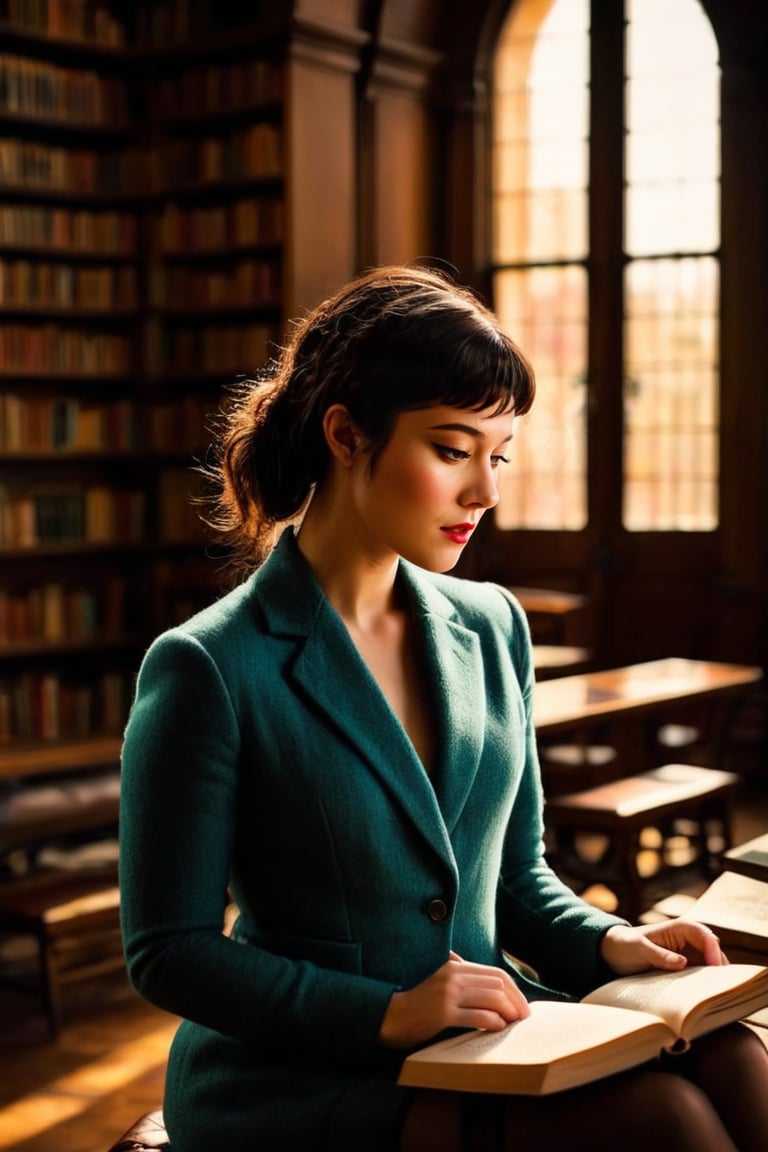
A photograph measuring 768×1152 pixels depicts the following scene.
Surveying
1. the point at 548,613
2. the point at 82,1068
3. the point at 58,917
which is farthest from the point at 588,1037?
the point at 548,613

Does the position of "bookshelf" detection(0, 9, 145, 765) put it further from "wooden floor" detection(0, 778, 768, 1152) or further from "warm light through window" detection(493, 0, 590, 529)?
"wooden floor" detection(0, 778, 768, 1152)

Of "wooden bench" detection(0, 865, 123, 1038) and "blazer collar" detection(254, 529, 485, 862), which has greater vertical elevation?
"blazer collar" detection(254, 529, 485, 862)

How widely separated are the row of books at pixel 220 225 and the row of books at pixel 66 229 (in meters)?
0.17

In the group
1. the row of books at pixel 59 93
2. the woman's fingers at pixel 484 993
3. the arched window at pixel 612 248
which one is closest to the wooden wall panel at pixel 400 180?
the arched window at pixel 612 248

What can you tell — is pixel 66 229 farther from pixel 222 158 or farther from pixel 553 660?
pixel 553 660

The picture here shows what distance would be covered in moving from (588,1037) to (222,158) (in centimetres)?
609

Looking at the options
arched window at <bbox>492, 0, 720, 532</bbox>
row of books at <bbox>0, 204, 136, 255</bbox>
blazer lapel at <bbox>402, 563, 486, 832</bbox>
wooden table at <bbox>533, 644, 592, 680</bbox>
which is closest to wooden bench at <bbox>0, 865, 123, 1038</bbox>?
wooden table at <bbox>533, 644, 592, 680</bbox>

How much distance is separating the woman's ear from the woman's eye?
9cm

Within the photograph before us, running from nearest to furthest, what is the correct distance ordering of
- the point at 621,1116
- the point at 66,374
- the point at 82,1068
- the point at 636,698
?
1. the point at 621,1116
2. the point at 82,1068
3. the point at 636,698
4. the point at 66,374

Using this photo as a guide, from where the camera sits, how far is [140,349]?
695 cm

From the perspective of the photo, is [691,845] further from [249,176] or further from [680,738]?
[249,176]

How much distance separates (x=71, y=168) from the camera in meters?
6.77

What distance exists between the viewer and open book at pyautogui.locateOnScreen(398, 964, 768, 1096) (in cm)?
121

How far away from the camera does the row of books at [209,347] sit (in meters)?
6.80
